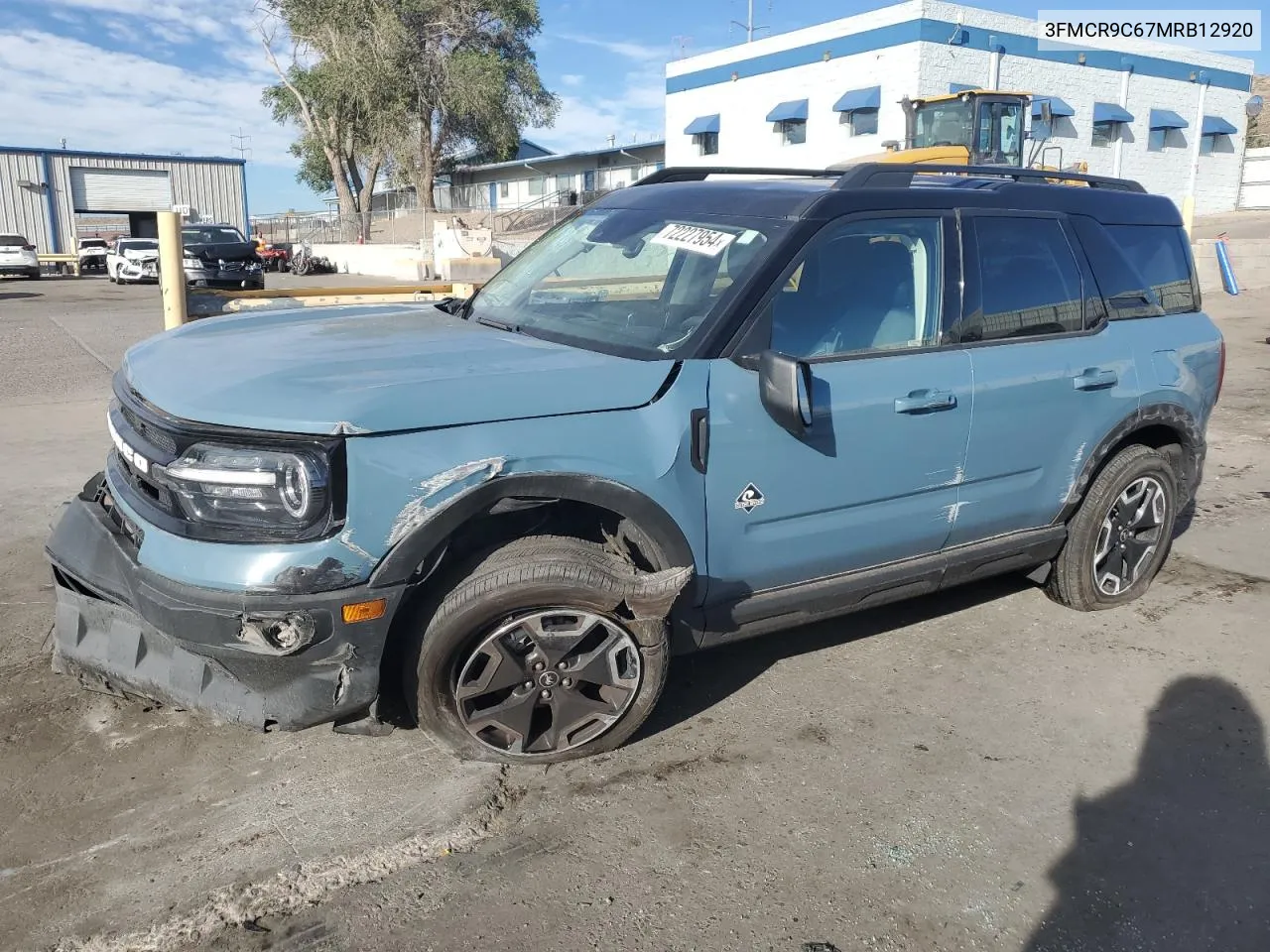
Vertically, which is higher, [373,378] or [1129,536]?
A: [373,378]

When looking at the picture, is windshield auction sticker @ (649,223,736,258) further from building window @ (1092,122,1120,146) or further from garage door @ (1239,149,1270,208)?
garage door @ (1239,149,1270,208)

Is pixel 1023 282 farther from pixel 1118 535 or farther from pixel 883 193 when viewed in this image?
pixel 1118 535

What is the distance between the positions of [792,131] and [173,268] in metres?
30.6

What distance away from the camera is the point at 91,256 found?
34.7 meters

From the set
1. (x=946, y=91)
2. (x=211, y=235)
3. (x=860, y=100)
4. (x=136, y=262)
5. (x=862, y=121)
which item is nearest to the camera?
(x=211, y=235)

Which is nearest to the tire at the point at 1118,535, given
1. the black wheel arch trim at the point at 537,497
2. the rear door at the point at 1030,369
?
the rear door at the point at 1030,369

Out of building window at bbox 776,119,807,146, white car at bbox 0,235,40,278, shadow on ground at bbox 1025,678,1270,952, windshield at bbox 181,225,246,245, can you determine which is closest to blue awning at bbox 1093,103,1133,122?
building window at bbox 776,119,807,146

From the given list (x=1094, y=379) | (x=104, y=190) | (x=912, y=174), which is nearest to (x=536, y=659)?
(x=912, y=174)

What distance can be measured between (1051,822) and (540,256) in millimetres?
2855

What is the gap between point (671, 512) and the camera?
2.95m

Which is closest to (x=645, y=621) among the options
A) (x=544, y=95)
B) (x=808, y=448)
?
(x=808, y=448)

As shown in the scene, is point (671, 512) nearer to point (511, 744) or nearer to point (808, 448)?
point (808, 448)

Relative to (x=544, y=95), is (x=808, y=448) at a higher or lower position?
lower

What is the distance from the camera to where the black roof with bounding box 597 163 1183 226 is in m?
3.42
